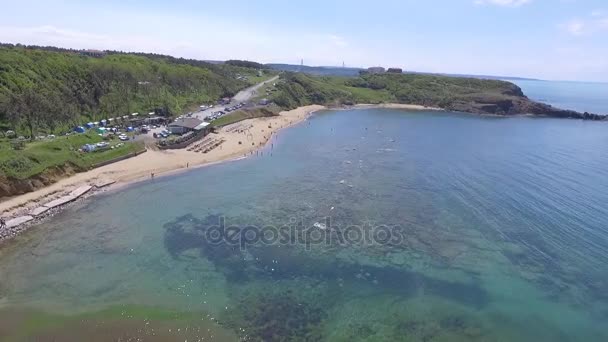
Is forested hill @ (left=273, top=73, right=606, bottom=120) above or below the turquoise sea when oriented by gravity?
above

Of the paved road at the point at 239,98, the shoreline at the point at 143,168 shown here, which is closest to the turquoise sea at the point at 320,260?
the shoreline at the point at 143,168

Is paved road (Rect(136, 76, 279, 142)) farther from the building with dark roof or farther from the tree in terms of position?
the tree

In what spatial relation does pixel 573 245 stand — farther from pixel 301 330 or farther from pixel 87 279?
pixel 87 279

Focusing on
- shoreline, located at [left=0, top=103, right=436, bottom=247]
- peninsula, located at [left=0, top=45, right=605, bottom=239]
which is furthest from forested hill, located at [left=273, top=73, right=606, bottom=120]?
shoreline, located at [left=0, top=103, right=436, bottom=247]

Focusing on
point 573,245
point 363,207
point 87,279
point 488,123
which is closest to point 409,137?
point 488,123

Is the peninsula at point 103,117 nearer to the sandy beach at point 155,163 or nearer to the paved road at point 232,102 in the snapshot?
the sandy beach at point 155,163

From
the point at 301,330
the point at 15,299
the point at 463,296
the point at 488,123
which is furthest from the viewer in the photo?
the point at 488,123
